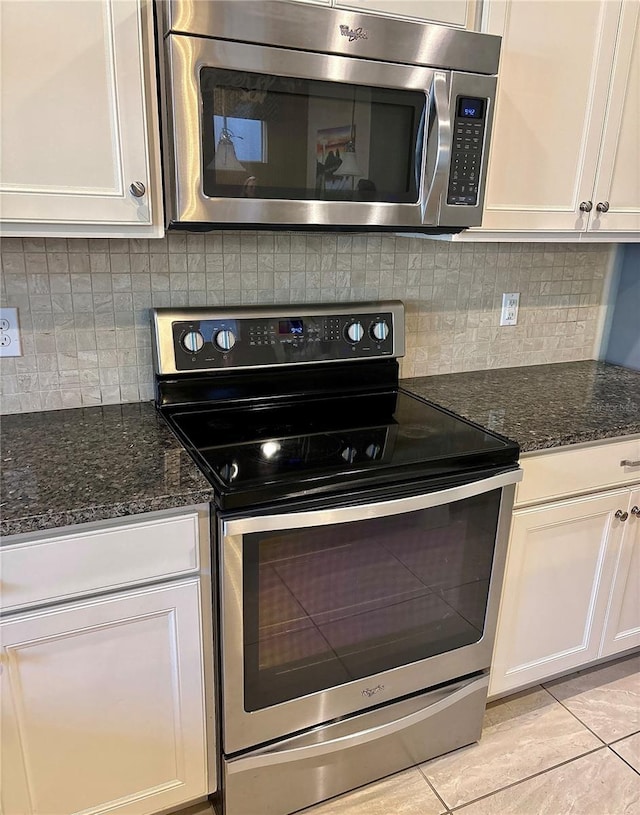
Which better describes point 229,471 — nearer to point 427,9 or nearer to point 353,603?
point 353,603

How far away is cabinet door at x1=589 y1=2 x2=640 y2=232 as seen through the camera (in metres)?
1.65

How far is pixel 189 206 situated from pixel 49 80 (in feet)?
1.08

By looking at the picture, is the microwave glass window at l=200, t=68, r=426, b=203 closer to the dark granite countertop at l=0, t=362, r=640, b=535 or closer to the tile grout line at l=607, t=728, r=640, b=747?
the dark granite countertop at l=0, t=362, r=640, b=535

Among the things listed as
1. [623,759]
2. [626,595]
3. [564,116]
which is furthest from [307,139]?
[623,759]

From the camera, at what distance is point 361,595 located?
1455mm

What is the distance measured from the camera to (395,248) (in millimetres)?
1901

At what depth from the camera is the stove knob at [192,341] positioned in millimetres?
1612

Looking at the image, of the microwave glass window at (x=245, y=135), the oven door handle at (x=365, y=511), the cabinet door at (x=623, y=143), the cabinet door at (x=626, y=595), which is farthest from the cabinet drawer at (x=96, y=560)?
the cabinet door at (x=623, y=143)

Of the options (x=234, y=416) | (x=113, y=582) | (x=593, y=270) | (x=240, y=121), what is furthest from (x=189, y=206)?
(x=593, y=270)

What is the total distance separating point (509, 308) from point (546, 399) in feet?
1.35

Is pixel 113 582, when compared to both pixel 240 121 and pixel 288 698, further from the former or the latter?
pixel 240 121

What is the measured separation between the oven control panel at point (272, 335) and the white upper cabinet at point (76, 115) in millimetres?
359

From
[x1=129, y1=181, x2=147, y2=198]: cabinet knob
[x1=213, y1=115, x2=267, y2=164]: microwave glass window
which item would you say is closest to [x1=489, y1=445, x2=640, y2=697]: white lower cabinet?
[x1=213, y1=115, x2=267, y2=164]: microwave glass window

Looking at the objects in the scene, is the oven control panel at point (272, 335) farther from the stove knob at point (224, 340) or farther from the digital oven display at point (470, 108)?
the digital oven display at point (470, 108)
